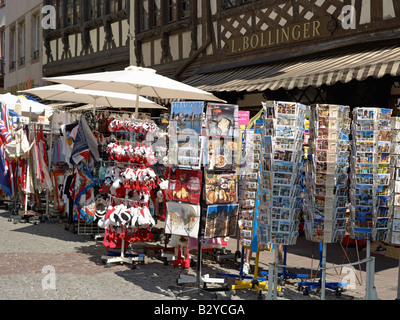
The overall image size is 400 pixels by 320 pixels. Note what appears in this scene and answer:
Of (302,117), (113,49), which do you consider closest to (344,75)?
(302,117)

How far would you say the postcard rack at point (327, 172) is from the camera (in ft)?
17.2

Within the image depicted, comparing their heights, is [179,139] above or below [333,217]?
above

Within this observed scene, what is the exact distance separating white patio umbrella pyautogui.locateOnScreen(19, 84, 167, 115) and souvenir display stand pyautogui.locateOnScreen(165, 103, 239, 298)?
4.89m

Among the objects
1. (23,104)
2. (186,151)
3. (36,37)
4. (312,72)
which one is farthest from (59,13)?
(186,151)

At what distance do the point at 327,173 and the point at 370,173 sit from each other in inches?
16.5

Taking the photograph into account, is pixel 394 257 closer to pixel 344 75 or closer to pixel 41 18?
pixel 344 75

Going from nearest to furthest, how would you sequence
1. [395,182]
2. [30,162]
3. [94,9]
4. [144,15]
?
[395,182]
[30,162]
[144,15]
[94,9]

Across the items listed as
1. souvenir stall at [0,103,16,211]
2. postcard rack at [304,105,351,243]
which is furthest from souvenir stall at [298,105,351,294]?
souvenir stall at [0,103,16,211]

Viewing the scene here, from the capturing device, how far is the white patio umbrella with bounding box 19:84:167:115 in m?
10.8

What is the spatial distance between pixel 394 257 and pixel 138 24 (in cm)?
1053

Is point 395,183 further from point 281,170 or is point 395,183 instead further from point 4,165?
point 4,165

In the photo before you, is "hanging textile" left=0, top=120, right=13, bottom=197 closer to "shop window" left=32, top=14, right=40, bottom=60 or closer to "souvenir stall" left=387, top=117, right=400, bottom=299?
"souvenir stall" left=387, top=117, right=400, bottom=299

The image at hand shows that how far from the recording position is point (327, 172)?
5.27 m

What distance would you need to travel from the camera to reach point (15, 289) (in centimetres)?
571
